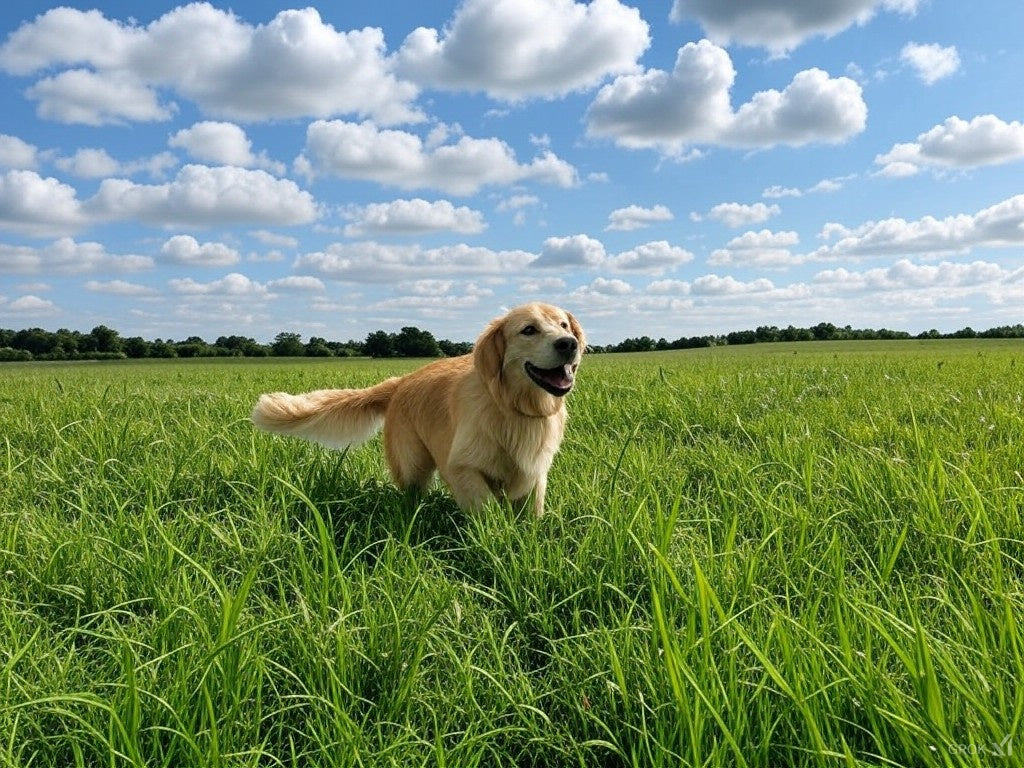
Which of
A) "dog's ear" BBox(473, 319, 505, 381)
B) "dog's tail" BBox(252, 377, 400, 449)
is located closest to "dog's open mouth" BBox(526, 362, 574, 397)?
"dog's ear" BBox(473, 319, 505, 381)

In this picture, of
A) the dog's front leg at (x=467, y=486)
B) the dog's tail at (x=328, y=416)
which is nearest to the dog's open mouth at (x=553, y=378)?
the dog's front leg at (x=467, y=486)

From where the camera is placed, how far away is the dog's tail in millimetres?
4477

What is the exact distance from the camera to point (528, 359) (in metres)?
3.61

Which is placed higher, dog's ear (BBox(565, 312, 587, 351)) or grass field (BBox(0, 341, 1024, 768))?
dog's ear (BBox(565, 312, 587, 351))

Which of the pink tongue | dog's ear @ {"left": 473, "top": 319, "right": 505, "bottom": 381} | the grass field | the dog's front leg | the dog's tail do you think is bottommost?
the grass field

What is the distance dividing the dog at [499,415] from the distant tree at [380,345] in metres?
31.9

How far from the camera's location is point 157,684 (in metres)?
1.94

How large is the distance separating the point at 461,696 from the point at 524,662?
35cm

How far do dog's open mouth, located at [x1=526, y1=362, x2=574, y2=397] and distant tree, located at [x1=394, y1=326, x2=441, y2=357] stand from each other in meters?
27.4

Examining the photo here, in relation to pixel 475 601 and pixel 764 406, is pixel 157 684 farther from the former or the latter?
pixel 764 406

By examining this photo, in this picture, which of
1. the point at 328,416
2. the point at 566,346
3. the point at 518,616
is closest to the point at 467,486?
the point at 566,346

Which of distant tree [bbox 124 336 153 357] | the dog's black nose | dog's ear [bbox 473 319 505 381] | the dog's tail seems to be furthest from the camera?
distant tree [bbox 124 336 153 357]

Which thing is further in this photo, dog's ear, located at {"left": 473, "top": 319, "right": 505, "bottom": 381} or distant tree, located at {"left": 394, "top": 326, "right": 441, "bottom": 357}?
distant tree, located at {"left": 394, "top": 326, "right": 441, "bottom": 357}

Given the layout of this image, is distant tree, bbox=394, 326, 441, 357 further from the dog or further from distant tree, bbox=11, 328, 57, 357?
distant tree, bbox=11, 328, 57, 357
